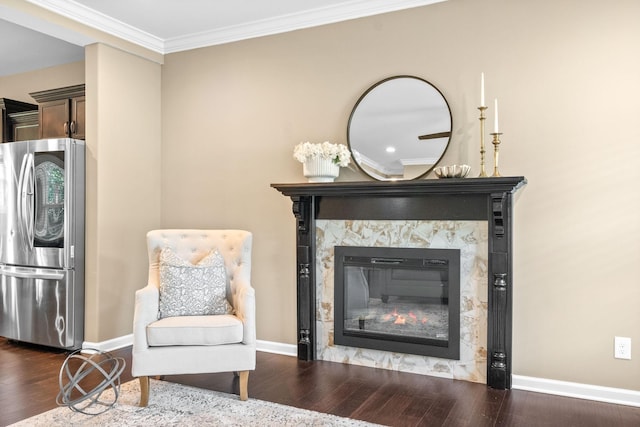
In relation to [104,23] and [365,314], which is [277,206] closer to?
[365,314]

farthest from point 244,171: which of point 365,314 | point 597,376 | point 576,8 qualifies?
point 597,376

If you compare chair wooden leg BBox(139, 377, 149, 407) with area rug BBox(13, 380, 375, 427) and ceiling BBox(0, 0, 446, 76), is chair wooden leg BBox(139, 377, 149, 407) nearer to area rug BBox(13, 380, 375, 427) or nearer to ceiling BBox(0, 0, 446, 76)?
area rug BBox(13, 380, 375, 427)

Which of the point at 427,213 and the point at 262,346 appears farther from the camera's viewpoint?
the point at 262,346

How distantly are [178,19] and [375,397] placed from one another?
124 inches

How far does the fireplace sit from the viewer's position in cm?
335

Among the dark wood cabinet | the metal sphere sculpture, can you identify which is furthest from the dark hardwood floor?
the dark wood cabinet

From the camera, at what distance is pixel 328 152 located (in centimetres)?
356

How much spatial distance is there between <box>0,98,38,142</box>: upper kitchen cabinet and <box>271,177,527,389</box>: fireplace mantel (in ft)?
10.8

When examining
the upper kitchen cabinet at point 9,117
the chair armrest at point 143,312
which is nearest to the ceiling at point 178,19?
the upper kitchen cabinet at point 9,117

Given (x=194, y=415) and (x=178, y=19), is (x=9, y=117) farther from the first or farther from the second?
(x=194, y=415)

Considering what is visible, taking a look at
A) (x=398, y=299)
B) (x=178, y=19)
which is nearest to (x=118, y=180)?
(x=178, y=19)

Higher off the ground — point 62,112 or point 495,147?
point 62,112

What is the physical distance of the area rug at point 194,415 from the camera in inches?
104

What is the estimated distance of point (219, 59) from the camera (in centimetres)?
428
